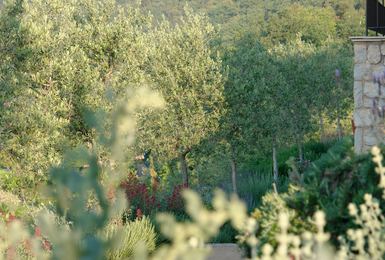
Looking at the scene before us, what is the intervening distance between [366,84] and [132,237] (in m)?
4.38

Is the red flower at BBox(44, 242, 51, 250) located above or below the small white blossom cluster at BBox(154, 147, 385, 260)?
below

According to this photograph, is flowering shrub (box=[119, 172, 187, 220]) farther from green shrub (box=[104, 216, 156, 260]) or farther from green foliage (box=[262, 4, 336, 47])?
green foliage (box=[262, 4, 336, 47])

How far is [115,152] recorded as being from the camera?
1.02 m

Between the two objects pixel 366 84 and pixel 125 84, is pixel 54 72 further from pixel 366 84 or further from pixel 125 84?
pixel 366 84

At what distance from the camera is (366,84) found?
17.7ft

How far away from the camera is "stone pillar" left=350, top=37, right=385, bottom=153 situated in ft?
17.5

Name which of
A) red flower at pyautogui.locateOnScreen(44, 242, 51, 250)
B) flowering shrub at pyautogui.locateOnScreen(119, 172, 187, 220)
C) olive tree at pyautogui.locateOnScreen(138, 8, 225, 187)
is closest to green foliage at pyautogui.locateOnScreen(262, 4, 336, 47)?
olive tree at pyautogui.locateOnScreen(138, 8, 225, 187)

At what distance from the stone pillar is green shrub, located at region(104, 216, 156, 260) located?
3570 mm

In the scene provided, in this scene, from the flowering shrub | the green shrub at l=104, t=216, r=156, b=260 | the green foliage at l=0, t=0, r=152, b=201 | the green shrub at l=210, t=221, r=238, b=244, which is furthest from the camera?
the flowering shrub

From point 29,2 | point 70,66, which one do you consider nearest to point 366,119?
point 70,66

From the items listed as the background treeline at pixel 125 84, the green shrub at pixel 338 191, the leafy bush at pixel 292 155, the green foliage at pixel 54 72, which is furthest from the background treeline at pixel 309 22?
the green shrub at pixel 338 191

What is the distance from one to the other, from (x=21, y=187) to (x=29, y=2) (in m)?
3.78

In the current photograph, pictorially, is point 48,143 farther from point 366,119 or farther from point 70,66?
point 366,119

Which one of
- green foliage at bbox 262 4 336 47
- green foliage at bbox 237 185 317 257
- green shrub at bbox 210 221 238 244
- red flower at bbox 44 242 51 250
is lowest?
green shrub at bbox 210 221 238 244
